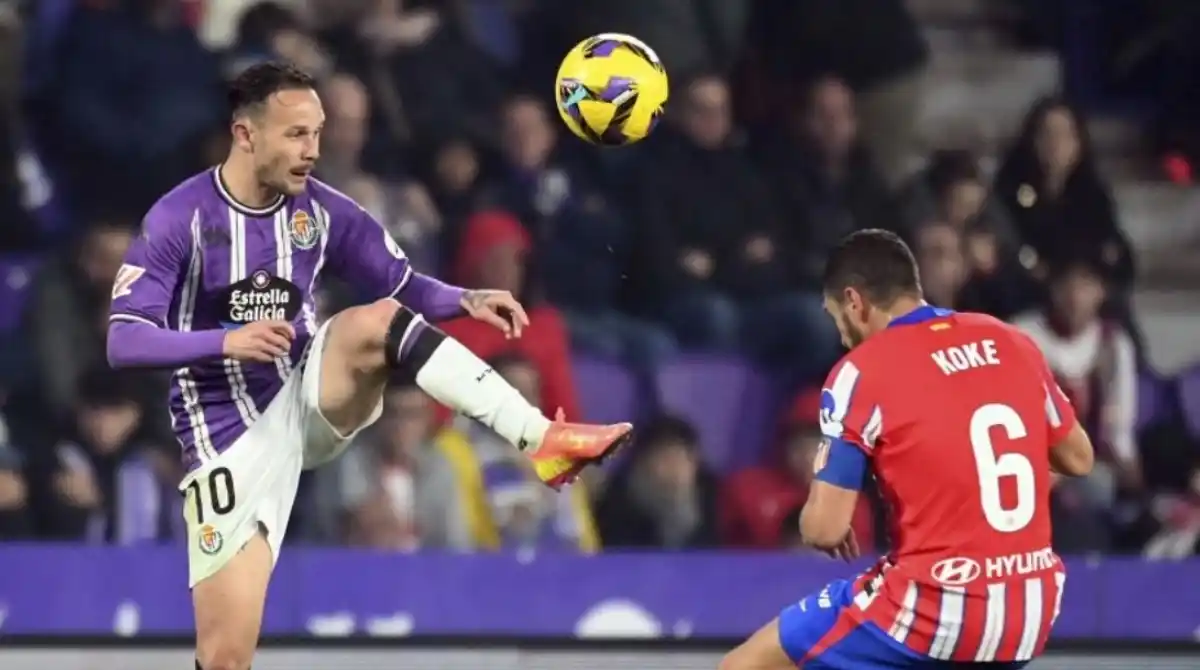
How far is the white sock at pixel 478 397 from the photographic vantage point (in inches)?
184

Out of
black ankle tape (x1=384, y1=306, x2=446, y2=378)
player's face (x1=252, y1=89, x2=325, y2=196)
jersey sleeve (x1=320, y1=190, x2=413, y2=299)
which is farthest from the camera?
jersey sleeve (x1=320, y1=190, x2=413, y2=299)

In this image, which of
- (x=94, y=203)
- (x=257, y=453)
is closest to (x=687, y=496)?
(x=94, y=203)

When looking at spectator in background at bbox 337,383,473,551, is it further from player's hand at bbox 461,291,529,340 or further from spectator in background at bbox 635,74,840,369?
player's hand at bbox 461,291,529,340

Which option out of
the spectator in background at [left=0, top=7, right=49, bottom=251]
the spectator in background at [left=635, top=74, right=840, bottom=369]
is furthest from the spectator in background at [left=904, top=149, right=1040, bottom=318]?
the spectator in background at [left=0, top=7, right=49, bottom=251]

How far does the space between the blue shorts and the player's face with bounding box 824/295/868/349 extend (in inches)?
20.5

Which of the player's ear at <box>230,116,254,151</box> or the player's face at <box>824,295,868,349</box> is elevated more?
the player's ear at <box>230,116,254,151</box>

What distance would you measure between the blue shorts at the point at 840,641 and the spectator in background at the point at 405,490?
3162 mm

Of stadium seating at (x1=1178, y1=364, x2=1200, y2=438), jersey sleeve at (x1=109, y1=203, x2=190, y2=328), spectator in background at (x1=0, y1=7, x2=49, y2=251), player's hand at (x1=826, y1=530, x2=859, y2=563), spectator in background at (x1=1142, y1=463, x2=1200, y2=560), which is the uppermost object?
spectator in background at (x1=0, y1=7, x2=49, y2=251)

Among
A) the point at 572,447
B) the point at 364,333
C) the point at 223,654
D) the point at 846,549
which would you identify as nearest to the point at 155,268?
the point at 364,333

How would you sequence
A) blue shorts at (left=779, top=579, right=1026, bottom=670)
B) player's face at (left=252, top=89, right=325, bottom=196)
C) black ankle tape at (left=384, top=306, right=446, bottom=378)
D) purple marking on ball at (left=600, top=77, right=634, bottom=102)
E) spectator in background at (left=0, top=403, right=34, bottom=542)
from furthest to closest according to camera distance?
spectator in background at (left=0, top=403, right=34, bottom=542), purple marking on ball at (left=600, top=77, right=634, bottom=102), player's face at (left=252, top=89, right=325, bottom=196), black ankle tape at (left=384, top=306, right=446, bottom=378), blue shorts at (left=779, top=579, right=1026, bottom=670)

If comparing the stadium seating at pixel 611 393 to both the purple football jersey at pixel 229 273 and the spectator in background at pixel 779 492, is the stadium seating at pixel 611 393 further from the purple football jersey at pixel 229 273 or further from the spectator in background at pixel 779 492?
the purple football jersey at pixel 229 273

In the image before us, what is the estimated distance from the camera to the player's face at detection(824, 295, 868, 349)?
14.4 ft

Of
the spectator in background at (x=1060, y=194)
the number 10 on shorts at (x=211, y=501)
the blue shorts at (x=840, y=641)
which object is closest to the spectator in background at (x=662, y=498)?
the spectator in background at (x=1060, y=194)

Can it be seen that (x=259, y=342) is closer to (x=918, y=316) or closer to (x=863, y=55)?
(x=918, y=316)
